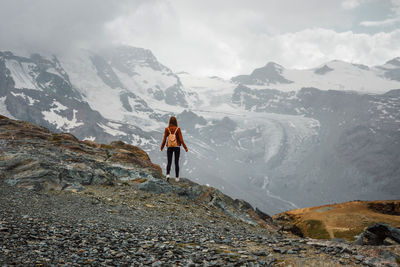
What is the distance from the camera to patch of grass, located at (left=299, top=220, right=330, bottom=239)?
127 feet

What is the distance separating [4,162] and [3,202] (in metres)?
9.31

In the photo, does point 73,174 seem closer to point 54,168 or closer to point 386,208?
point 54,168

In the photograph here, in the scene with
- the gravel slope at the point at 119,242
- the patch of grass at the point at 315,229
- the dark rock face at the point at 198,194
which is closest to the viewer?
the gravel slope at the point at 119,242

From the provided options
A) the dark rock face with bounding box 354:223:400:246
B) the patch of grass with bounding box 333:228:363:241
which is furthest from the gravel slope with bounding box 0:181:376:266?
the patch of grass with bounding box 333:228:363:241

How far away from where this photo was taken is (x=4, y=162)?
66.8 ft

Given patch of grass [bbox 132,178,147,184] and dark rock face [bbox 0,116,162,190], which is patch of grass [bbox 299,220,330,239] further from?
patch of grass [bbox 132,178,147,184]

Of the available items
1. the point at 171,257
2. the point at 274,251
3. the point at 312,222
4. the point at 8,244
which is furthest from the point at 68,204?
the point at 312,222

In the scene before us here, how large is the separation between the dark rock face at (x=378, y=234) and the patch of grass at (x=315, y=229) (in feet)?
82.2

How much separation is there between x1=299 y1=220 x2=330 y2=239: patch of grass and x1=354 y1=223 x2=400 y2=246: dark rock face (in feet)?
82.2

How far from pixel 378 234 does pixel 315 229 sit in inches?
1132

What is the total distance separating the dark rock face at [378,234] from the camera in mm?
14212

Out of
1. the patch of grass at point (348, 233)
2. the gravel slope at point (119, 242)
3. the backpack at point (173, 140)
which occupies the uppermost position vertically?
the backpack at point (173, 140)

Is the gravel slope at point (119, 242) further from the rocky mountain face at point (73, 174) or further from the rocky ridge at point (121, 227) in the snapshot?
the rocky mountain face at point (73, 174)

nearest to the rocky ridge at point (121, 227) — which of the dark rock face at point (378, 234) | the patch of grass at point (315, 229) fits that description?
the dark rock face at point (378, 234)
